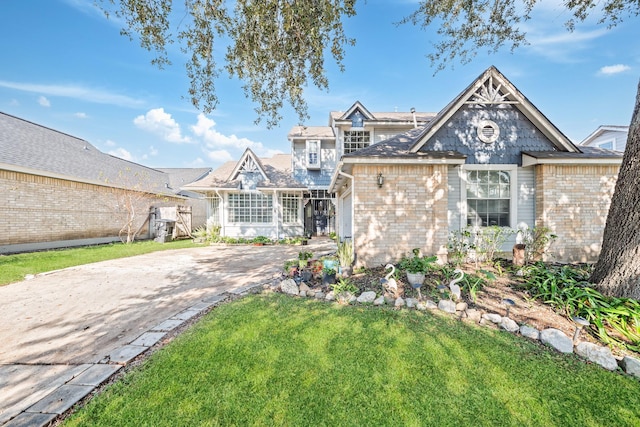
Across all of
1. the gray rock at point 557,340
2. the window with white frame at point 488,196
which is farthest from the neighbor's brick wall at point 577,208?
the gray rock at point 557,340

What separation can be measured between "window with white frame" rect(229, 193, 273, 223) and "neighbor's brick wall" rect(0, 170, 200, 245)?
→ 6.70m

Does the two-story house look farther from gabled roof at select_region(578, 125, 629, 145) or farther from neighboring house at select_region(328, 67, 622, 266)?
gabled roof at select_region(578, 125, 629, 145)

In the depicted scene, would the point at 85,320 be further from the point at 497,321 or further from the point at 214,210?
the point at 214,210

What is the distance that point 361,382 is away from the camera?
2.72 meters

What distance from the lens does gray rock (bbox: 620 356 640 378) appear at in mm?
2936

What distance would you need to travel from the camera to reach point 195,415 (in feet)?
7.50

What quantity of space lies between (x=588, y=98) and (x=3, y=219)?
24.2 m

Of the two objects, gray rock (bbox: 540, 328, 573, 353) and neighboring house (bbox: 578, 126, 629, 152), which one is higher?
neighboring house (bbox: 578, 126, 629, 152)

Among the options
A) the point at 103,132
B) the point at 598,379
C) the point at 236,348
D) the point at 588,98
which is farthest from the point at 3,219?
the point at 588,98

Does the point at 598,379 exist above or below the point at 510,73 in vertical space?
below

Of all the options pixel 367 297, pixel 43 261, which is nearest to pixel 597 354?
pixel 367 297

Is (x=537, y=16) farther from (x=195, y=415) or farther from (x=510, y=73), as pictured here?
(x=195, y=415)

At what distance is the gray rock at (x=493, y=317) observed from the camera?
158 inches

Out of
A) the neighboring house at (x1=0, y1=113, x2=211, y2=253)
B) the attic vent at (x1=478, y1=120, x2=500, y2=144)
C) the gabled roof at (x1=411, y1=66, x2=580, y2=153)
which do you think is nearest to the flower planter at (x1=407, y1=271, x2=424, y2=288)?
the gabled roof at (x1=411, y1=66, x2=580, y2=153)
